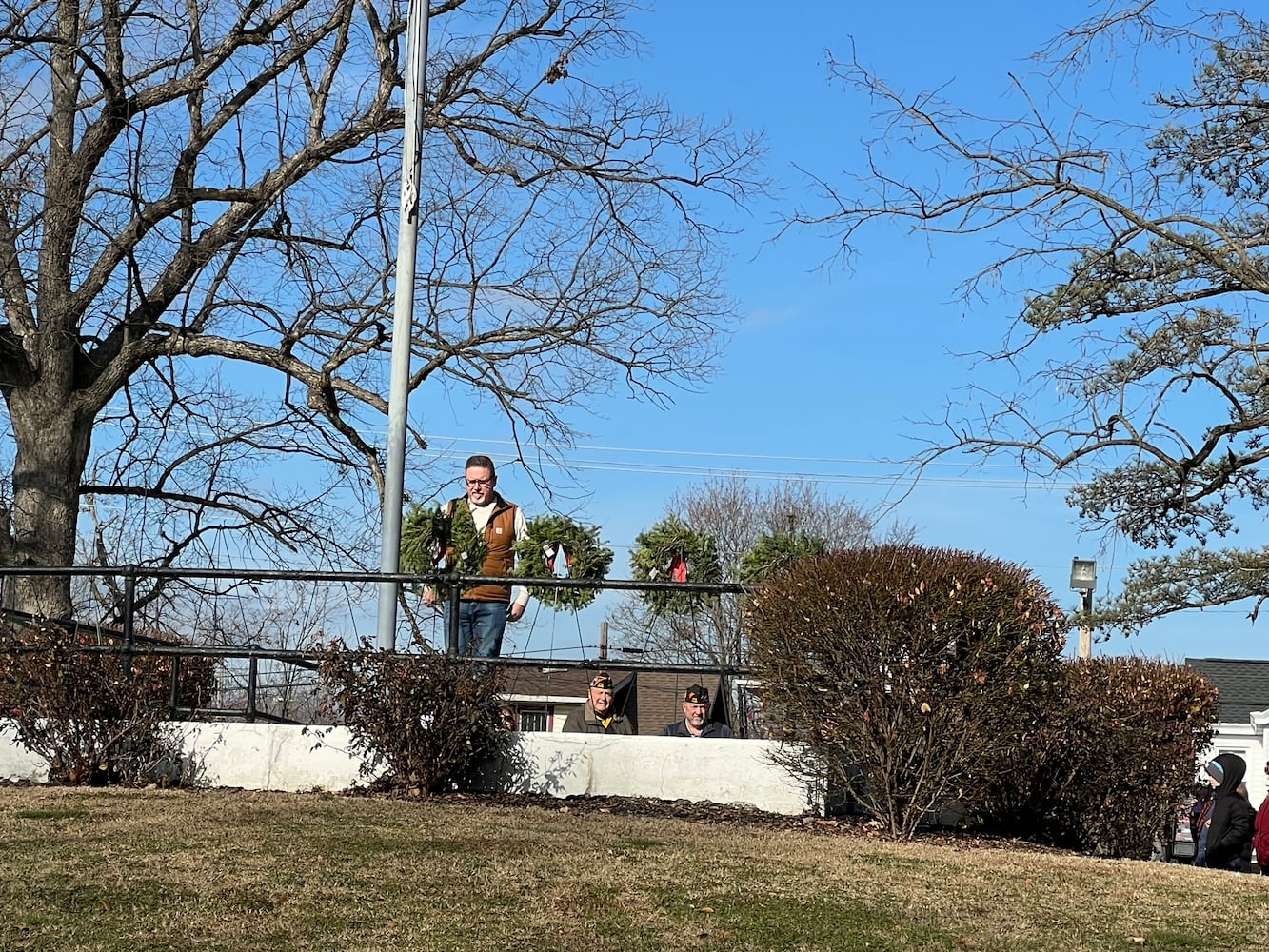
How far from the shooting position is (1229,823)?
11.2 m

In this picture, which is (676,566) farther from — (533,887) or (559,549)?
(533,887)

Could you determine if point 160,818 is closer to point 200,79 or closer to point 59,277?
point 59,277

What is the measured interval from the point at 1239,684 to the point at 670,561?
32548 mm

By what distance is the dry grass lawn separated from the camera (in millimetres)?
5559

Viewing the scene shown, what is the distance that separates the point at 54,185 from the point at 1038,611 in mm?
10884

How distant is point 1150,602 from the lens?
17.4 metres

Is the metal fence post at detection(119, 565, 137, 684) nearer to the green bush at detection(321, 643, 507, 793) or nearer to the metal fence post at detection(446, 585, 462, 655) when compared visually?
the green bush at detection(321, 643, 507, 793)

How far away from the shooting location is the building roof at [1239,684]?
37094 millimetres

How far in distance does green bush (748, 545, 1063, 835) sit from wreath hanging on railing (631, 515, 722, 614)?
164 cm

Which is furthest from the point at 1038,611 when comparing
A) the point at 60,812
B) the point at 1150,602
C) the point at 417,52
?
→ the point at 1150,602

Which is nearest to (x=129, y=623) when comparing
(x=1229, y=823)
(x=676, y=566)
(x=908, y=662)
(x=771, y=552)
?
(x=676, y=566)

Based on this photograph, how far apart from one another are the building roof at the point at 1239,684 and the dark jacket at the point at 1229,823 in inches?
1065

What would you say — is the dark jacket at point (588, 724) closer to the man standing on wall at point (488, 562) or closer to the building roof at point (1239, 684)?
the man standing on wall at point (488, 562)

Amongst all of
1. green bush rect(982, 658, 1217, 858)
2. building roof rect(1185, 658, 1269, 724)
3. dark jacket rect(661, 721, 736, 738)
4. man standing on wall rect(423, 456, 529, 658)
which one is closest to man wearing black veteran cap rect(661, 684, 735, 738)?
dark jacket rect(661, 721, 736, 738)
